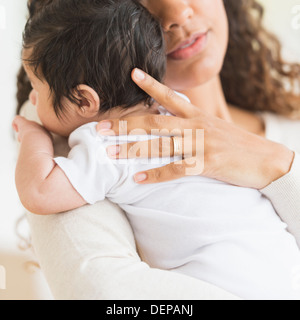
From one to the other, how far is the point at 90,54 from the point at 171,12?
0.46 m

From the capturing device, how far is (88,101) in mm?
1078

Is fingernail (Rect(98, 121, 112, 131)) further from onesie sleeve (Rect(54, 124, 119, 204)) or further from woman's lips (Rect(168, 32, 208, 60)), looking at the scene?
woman's lips (Rect(168, 32, 208, 60))

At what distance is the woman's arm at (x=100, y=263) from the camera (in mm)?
910

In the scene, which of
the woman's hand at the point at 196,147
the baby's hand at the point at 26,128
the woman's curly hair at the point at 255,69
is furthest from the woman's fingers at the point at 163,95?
the woman's curly hair at the point at 255,69

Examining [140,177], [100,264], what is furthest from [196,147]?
[100,264]

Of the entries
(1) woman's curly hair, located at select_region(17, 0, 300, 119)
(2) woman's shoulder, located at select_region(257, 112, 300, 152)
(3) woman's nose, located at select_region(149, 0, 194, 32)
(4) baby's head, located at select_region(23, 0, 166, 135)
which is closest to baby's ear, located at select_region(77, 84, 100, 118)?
(4) baby's head, located at select_region(23, 0, 166, 135)

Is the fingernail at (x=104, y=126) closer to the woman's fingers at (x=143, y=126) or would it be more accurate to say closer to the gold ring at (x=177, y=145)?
the woman's fingers at (x=143, y=126)

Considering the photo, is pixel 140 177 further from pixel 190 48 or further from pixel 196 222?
pixel 190 48

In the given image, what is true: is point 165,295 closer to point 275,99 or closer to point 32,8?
point 32,8

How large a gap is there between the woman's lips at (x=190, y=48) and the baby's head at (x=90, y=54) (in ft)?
1.29

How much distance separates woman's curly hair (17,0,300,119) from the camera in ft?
6.98

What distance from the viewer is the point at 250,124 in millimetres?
2068
